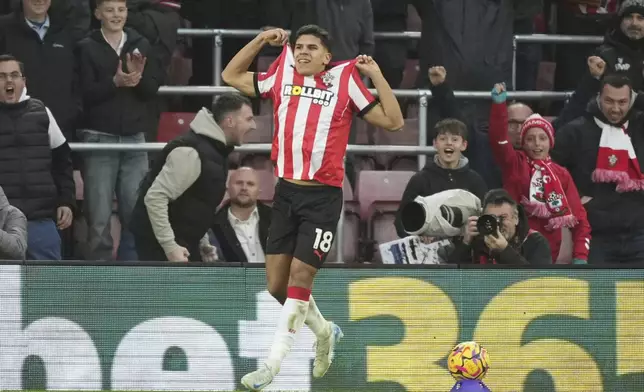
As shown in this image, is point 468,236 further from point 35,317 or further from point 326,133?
point 35,317

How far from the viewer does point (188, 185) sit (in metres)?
10.2

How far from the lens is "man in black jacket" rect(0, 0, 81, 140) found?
1104 cm

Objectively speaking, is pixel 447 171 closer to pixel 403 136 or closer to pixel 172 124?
pixel 403 136

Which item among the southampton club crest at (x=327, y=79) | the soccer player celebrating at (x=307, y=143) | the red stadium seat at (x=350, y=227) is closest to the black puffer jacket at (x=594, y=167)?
the red stadium seat at (x=350, y=227)

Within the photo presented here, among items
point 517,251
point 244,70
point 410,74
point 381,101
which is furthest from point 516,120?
point 244,70

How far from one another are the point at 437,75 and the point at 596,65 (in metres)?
1.38

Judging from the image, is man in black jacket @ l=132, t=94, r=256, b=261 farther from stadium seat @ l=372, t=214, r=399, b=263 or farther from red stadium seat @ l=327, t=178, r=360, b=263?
stadium seat @ l=372, t=214, r=399, b=263

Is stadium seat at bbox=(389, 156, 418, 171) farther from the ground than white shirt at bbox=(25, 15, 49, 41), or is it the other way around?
white shirt at bbox=(25, 15, 49, 41)

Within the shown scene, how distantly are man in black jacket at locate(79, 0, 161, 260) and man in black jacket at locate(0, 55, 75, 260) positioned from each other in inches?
19.7

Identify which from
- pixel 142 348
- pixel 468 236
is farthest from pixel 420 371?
pixel 142 348

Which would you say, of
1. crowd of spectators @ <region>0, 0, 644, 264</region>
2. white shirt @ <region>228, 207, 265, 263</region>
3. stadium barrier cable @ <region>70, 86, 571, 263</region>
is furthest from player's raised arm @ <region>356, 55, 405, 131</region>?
stadium barrier cable @ <region>70, 86, 571, 263</region>

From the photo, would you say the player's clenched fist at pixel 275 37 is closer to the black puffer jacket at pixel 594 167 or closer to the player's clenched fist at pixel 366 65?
the player's clenched fist at pixel 366 65

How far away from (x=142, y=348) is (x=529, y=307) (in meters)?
2.50

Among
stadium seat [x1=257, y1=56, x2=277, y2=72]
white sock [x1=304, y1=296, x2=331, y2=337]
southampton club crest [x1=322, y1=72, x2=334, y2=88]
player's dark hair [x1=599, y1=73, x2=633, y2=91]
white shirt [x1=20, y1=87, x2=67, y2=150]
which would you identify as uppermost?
southampton club crest [x1=322, y1=72, x2=334, y2=88]
